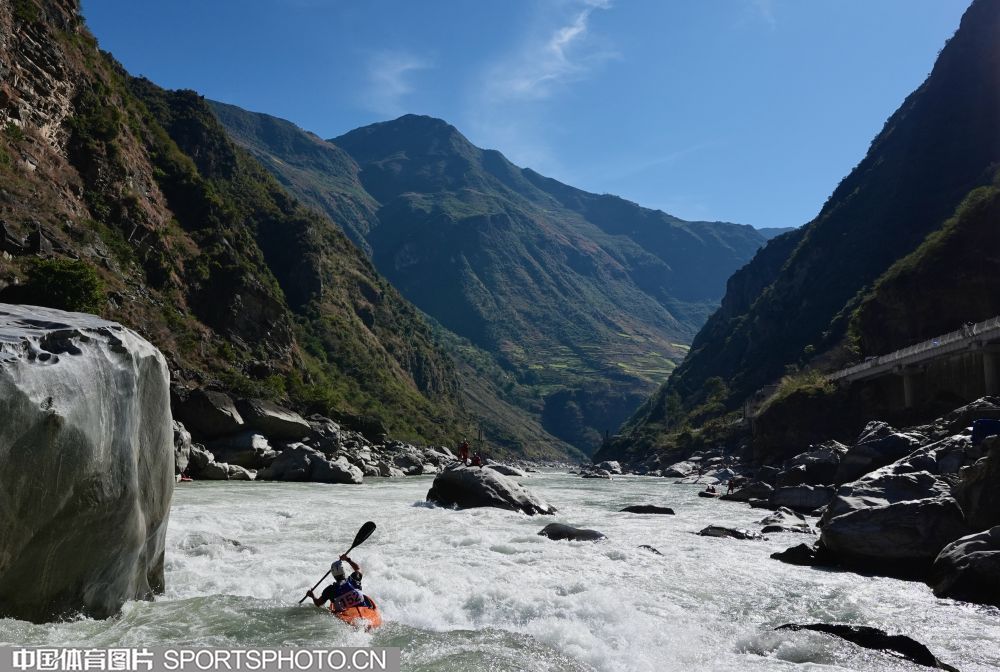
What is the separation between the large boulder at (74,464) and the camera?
6391 mm

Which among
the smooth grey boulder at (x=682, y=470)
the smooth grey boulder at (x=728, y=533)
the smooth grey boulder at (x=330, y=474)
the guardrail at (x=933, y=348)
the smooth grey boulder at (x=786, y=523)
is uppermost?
the guardrail at (x=933, y=348)

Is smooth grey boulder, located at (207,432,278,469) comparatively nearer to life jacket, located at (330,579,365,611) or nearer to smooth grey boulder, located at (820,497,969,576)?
life jacket, located at (330,579,365,611)

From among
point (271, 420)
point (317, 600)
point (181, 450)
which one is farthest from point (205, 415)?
point (317, 600)

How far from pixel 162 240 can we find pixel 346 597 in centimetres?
6090

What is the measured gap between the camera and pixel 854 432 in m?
55.2

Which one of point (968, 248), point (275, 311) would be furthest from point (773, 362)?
point (275, 311)

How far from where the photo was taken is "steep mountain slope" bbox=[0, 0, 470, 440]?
46250 mm

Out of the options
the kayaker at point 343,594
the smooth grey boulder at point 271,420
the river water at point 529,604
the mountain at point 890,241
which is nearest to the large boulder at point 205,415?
the smooth grey boulder at point 271,420

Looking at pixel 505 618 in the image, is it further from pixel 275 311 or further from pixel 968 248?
pixel 275 311

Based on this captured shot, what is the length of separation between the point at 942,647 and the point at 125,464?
397 inches

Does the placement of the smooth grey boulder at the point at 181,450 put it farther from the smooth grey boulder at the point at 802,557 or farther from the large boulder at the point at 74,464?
the smooth grey boulder at the point at 802,557

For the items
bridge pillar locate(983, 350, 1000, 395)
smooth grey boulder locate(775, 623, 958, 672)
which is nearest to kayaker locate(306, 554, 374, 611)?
smooth grey boulder locate(775, 623, 958, 672)

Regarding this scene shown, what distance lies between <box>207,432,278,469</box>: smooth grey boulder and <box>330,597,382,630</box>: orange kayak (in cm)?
3048

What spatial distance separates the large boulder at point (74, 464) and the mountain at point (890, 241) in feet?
209
